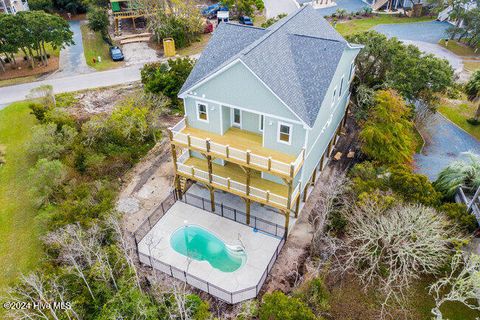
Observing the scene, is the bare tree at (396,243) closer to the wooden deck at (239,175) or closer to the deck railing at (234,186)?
the deck railing at (234,186)

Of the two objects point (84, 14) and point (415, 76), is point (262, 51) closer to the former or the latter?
point (415, 76)

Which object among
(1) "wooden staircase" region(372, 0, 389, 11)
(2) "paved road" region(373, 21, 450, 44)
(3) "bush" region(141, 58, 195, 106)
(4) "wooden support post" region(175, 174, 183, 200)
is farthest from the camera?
(1) "wooden staircase" region(372, 0, 389, 11)

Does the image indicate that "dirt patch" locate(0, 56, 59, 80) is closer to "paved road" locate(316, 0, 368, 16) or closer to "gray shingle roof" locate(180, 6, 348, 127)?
"gray shingle roof" locate(180, 6, 348, 127)

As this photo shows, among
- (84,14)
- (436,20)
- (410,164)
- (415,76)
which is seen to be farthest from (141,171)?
(436,20)

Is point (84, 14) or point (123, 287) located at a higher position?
point (84, 14)

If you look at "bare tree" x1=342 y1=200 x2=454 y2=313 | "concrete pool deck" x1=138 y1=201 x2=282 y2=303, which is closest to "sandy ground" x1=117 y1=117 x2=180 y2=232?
"concrete pool deck" x1=138 y1=201 x2=282 y2=303

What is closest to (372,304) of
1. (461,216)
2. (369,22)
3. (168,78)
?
(461,216)
